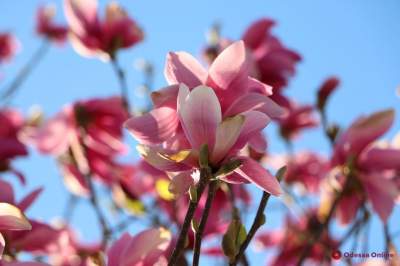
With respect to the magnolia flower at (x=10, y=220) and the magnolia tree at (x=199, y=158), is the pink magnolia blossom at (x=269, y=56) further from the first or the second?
the magnolia flower at (x=10, y=220)

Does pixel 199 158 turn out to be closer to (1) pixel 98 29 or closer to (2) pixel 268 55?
(2) pixel 268 55

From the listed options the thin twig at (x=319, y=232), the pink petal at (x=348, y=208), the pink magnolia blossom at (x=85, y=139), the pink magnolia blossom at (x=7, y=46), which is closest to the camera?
the thin twig at (x=319, y=232)

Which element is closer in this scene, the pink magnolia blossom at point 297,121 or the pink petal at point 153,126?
the pink petal at point 153,126

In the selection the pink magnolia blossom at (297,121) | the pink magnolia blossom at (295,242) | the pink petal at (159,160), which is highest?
the pink petal at (159,160)

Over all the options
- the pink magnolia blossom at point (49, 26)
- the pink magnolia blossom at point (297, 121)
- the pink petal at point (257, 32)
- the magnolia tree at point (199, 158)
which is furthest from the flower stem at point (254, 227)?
the pink magnolia blossom at point (49, 26)

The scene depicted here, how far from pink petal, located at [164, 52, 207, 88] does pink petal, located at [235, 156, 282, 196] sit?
105 millimetres

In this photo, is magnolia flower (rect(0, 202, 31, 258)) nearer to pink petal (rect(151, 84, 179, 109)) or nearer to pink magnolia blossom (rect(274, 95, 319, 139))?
pink petal (rect(151, 84, 179, 109))

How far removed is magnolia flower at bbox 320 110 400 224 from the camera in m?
0.81

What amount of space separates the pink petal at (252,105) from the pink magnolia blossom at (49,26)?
2173 millimetres

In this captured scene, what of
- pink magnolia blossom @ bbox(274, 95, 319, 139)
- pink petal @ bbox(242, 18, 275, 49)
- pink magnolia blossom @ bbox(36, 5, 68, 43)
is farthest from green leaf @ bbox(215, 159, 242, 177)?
pink magnolia blossom @ bbox(36, 5, 68, 43)

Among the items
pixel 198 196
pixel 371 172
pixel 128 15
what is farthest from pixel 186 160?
pixel 128 15

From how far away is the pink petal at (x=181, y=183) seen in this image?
506mm

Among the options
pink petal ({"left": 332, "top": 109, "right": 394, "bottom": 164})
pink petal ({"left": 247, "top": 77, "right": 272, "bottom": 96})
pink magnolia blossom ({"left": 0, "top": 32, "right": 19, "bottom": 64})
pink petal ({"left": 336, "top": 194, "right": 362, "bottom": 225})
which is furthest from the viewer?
pink magnolia blossom ({"left": 0, "top": 32, "right": 19, "bottom": 64})

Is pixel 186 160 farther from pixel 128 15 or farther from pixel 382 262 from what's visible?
pixel 128 15
